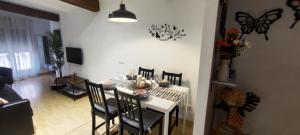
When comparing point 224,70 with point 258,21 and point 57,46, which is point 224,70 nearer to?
point 258,21

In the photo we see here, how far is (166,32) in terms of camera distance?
292 centimetres

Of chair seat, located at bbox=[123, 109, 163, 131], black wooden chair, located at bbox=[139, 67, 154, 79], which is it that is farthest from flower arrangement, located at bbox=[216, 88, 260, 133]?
black wooden chair, located at bbox=[139, 67, 154, 79]

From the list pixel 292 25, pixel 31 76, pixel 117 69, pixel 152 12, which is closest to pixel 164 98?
pixel 292 25

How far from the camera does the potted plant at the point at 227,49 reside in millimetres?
1444

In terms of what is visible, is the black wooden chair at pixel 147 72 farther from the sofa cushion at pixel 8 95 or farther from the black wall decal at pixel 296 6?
the sofa cushion at pixel 8 95

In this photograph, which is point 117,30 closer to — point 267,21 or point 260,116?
point 267,21

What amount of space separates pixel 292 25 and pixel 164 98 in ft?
5.23

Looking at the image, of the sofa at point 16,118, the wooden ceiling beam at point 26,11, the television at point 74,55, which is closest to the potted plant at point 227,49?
the sofa at point 16,118

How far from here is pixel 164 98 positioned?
6.73 ft

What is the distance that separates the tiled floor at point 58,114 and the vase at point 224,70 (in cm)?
144

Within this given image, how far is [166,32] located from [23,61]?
574 cm

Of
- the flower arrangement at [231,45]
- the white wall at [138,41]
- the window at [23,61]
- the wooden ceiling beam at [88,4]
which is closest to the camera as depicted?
the flower arrangement at [231,45]

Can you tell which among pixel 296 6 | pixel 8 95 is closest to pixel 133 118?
pixel 296 6

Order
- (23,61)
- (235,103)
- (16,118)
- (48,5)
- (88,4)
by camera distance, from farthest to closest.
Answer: (23,61) → (48,5) → (88,4) → (16,118) → (235,103)
